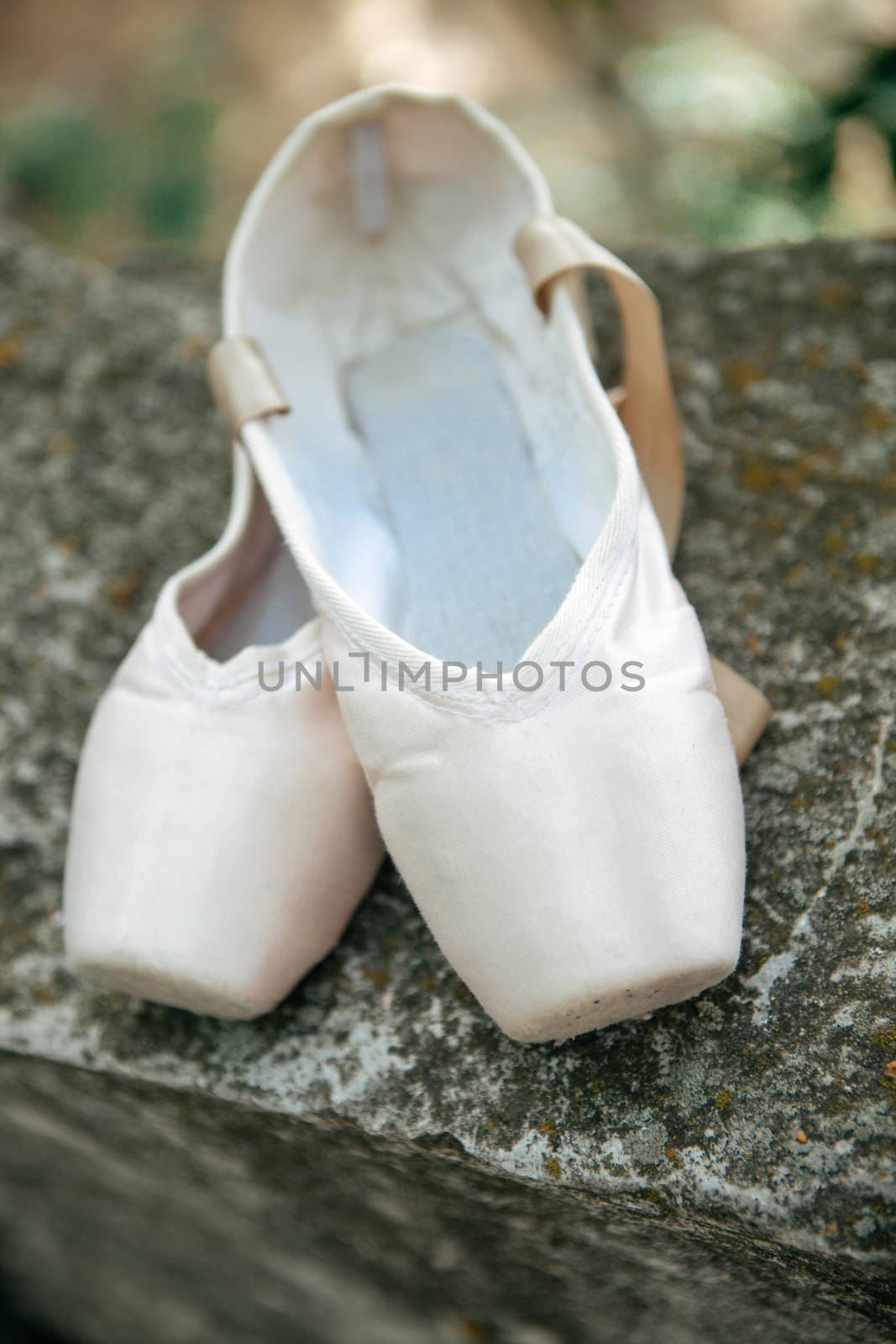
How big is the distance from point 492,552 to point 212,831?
0.33 m

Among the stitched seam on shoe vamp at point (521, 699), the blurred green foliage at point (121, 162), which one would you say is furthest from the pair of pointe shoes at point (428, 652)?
the blurred green foliage at point (121, 162)

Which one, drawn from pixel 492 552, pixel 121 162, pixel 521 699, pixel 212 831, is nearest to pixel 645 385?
pixel 492 552

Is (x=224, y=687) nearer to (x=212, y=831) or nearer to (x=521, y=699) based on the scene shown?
(x=212, y=831)

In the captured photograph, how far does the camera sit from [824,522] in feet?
3.04

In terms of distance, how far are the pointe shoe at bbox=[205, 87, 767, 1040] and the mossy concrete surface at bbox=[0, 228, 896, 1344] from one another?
9 cm

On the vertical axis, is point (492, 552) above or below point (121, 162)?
above

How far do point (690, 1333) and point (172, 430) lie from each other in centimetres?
95

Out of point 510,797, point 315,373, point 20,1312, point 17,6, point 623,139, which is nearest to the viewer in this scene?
point 510,797

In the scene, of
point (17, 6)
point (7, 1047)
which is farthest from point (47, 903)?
point (17, 6)

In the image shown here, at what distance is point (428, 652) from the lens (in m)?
0.88

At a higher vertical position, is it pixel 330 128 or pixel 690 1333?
pixel 330 128

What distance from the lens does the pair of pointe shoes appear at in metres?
0.66

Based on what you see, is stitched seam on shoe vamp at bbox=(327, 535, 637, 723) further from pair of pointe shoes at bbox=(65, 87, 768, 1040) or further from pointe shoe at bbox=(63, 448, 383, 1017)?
pointe shoe at bbox=(63, 448, 383, 1017)

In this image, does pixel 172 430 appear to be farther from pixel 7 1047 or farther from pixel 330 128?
pixel 7 1047
